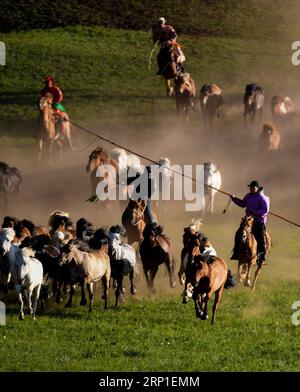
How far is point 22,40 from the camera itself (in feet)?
211

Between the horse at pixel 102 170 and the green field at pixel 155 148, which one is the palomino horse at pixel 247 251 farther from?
the horse at pixel 102 170

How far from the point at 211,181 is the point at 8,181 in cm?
610

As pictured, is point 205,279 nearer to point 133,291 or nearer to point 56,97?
point 133,291

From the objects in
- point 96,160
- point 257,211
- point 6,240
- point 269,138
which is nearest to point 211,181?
point 96,160

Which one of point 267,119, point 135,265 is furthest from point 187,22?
point 135,265

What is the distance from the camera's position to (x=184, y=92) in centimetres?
5328

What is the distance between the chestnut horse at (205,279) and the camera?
30812mm

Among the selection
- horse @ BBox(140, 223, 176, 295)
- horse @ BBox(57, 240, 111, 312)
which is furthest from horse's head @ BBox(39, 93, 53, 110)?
horse @ BBox(57, 240, 111, 312)

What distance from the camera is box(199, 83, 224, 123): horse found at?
53750mm

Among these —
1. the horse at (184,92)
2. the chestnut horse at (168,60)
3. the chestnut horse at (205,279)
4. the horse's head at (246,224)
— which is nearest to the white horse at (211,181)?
the horse at (184,92)

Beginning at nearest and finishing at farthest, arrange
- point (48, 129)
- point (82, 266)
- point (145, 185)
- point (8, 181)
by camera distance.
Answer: point (82, 266) < point (145, 185) < point (8, 181) < point (48, 129)

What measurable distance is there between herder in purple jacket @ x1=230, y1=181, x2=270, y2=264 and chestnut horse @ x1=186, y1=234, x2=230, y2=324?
336 centimetres

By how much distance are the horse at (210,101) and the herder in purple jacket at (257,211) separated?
18.0 m

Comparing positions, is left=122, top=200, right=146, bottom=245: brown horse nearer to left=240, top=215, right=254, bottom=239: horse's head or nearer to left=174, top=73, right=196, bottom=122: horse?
left=240, top=215, right=254, bottom=239: horse's head
